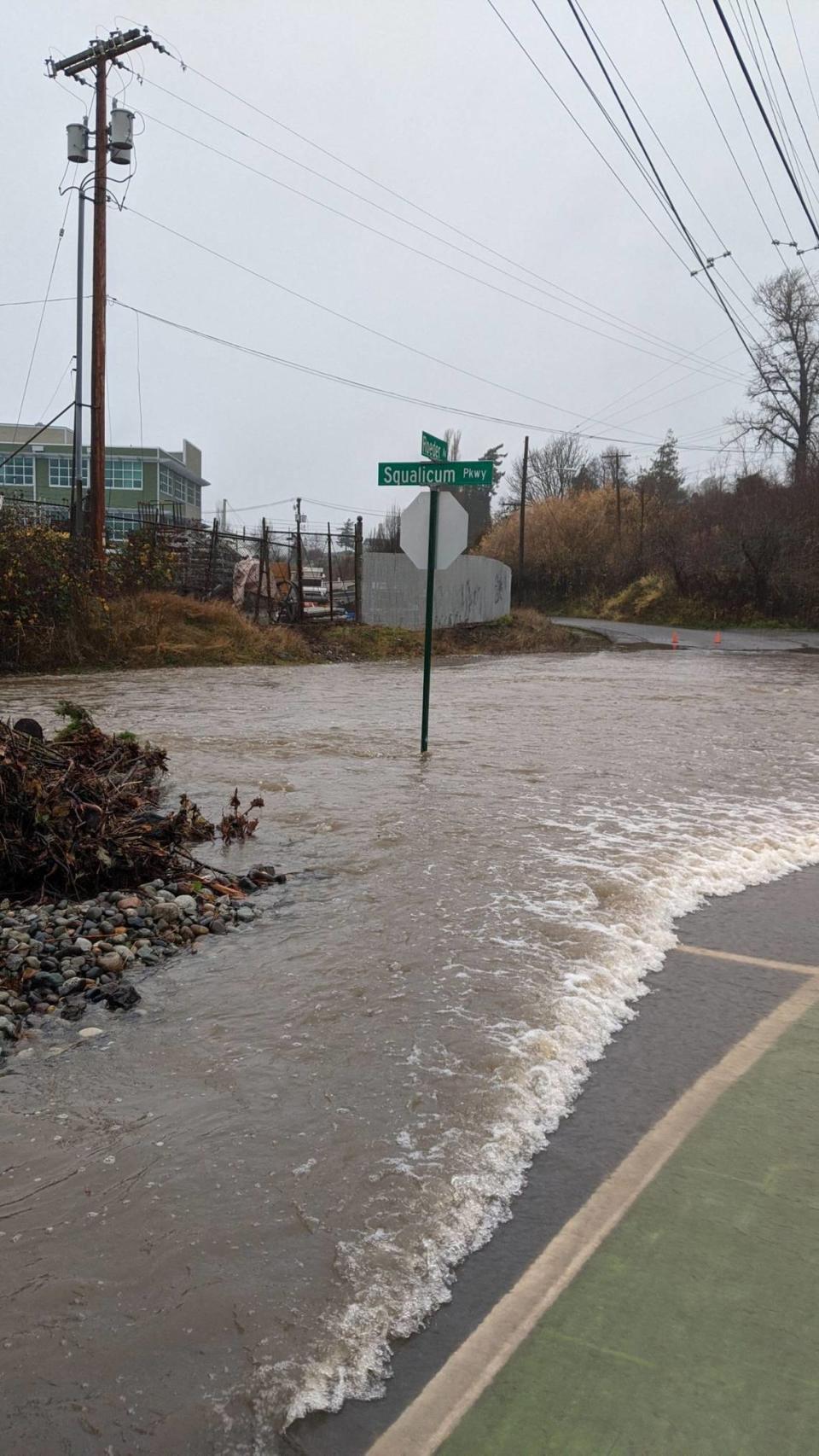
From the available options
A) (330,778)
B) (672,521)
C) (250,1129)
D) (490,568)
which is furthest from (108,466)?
(250,1129)

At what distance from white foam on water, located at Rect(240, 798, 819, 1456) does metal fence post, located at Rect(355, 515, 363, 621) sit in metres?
20.2

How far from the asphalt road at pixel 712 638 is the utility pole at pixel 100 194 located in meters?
17.8

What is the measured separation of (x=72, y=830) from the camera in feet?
18.9

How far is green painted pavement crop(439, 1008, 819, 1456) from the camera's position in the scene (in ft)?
7.07

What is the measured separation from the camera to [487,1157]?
3139 mm

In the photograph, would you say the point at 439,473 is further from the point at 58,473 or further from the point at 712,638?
the point at 58,473

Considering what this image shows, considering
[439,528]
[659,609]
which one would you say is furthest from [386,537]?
[439,528]

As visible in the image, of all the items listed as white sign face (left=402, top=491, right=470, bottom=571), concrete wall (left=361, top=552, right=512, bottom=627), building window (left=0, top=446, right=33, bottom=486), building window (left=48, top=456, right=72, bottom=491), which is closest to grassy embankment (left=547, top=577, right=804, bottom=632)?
concrete wall (left=361, top=552, right=512, bottom=627)

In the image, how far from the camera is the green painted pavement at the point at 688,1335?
7.07 feet

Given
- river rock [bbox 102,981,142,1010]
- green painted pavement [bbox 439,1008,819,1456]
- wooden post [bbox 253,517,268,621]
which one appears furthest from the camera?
wooden post [bbox 253,517,268,621]

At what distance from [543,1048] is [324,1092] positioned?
Result: 2.64ft

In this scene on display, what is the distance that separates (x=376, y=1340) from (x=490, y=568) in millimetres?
32119

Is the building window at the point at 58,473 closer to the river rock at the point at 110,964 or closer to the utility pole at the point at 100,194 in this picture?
the utility pole at the point at 100,194

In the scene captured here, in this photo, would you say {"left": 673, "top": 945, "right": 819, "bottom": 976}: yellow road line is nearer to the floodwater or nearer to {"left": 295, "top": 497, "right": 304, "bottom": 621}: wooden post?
the floodwater
